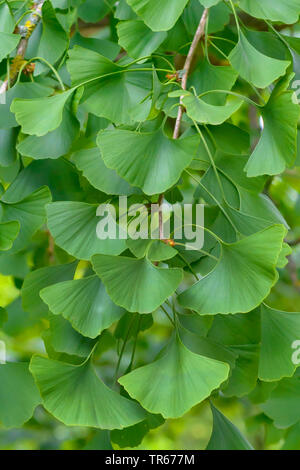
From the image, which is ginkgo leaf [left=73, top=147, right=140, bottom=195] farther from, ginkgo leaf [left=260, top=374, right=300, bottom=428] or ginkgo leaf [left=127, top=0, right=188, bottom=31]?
ginkgo leaf [left=260, top=374, right=300, bottom=428]

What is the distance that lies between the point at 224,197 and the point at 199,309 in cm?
14

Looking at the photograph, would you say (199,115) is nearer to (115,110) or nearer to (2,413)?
(115,110)

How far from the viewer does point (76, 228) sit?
596 millimetres

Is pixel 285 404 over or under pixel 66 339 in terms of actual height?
under

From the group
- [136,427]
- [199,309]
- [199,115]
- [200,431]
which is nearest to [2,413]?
[136,427]

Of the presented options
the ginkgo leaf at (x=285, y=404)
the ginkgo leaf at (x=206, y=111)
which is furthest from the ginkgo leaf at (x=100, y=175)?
the ginkgo leaf at (x=285, y=404)

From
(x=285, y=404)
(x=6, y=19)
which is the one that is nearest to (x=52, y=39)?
(x=6, y=19)

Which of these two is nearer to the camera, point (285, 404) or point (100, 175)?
point (100, 175)

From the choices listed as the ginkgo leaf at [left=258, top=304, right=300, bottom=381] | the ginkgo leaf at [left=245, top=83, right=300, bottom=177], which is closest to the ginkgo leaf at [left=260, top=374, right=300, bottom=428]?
the ginkgo leaf at [left=258, top=304, right=300, bottom=381]

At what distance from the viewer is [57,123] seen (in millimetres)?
588

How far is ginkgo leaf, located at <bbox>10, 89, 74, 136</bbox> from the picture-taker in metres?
0.59

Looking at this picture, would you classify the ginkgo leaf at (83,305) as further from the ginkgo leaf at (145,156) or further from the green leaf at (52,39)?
the green leaf at (52,39)

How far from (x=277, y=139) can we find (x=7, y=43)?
0.91 feet

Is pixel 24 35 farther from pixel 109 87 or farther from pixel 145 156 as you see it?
pixel 145 156
